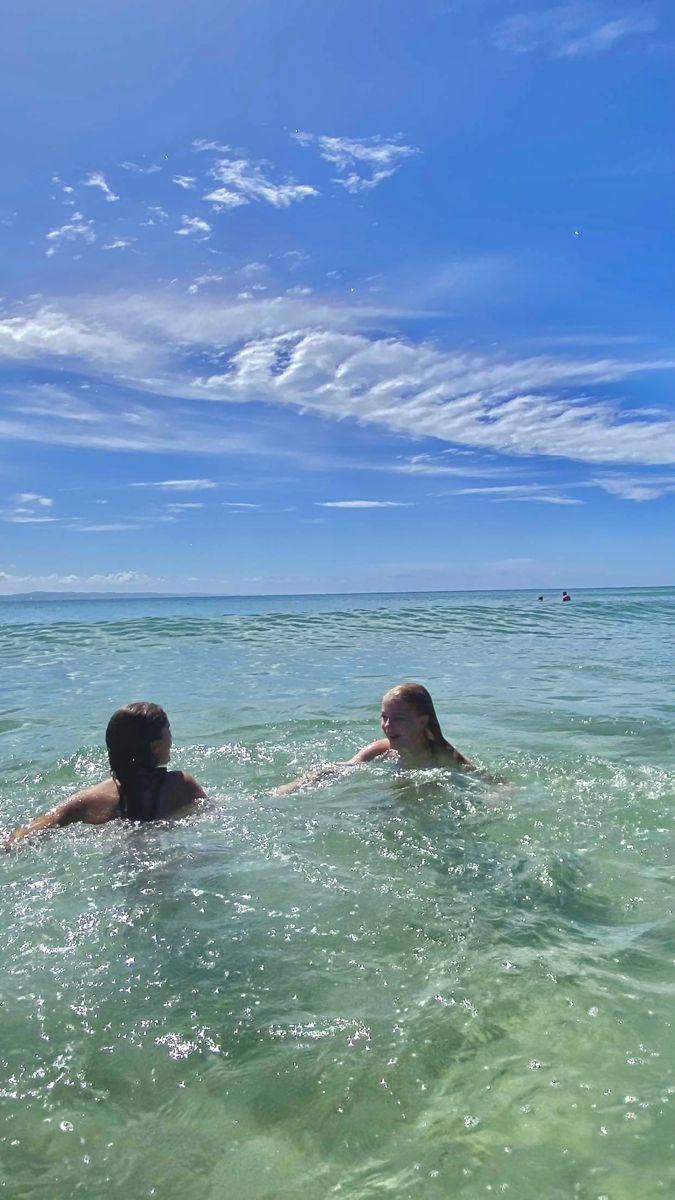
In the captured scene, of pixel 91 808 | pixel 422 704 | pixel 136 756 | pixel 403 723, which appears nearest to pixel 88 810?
pixel 91 808

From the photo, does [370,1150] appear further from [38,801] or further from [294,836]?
[38,801]

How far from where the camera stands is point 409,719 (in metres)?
6.12

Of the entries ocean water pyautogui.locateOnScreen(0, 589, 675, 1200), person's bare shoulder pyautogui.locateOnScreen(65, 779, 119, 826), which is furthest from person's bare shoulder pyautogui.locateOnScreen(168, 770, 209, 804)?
person's bare shoulder pyautogui.locateOnScreen(65, 779, 119, 826)

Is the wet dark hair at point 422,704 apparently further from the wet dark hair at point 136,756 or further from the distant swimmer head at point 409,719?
the wet dark hair at point 136,756

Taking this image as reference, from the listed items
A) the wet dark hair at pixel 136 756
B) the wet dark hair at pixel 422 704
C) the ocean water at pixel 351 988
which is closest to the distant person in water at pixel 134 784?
the wet dark hair at pixel 136 756

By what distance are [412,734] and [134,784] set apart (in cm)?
227

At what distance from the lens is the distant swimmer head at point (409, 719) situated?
611 centimetres

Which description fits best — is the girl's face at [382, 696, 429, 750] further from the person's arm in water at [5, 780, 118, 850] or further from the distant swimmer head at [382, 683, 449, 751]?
the person's arm in water at [5, 780, 118, 850]

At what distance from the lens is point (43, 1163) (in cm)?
237

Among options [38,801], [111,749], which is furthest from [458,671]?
[111,749]

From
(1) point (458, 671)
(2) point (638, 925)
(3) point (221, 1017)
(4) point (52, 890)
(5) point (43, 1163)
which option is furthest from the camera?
(1) point (458, 671)

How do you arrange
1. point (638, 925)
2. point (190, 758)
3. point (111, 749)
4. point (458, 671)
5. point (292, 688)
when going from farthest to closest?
point (458, 671), point (292, 688), point (190, 758), point (111, 749), point (638, 925)

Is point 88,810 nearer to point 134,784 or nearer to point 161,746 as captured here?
point 134,784

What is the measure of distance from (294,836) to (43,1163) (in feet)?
9.08
